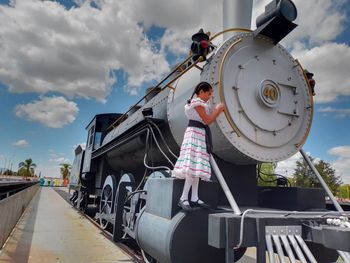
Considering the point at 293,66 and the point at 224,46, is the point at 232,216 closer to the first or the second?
the point at 224,46

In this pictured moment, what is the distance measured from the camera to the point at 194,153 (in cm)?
270

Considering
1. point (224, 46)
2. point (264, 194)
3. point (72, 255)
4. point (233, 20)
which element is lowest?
point (72, 255)

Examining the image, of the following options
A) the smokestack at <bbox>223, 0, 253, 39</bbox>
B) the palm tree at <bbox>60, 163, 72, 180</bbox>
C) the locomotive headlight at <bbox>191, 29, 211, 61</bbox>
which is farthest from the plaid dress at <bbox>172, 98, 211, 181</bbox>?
the palm tree at <bbox>60, 163, 72, 180</bbox>

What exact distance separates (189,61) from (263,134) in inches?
53.8

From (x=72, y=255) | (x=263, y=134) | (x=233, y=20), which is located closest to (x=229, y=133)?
(x=263, y=134)

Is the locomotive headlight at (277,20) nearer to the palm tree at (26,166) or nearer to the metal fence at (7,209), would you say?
the metal fence at (7,209)

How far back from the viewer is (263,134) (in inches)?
128

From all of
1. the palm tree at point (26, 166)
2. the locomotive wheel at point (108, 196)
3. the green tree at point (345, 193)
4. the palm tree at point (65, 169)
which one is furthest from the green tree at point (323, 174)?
the palm tree at point (26, 166)

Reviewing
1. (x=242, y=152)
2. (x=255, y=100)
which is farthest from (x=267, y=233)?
(x=255, y=100)

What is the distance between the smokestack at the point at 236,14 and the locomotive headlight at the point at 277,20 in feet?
0.98

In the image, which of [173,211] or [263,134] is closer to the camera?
[173,211]

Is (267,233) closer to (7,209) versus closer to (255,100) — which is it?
(255,100)

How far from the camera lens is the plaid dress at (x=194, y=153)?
2621mm

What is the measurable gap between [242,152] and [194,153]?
0.62m
